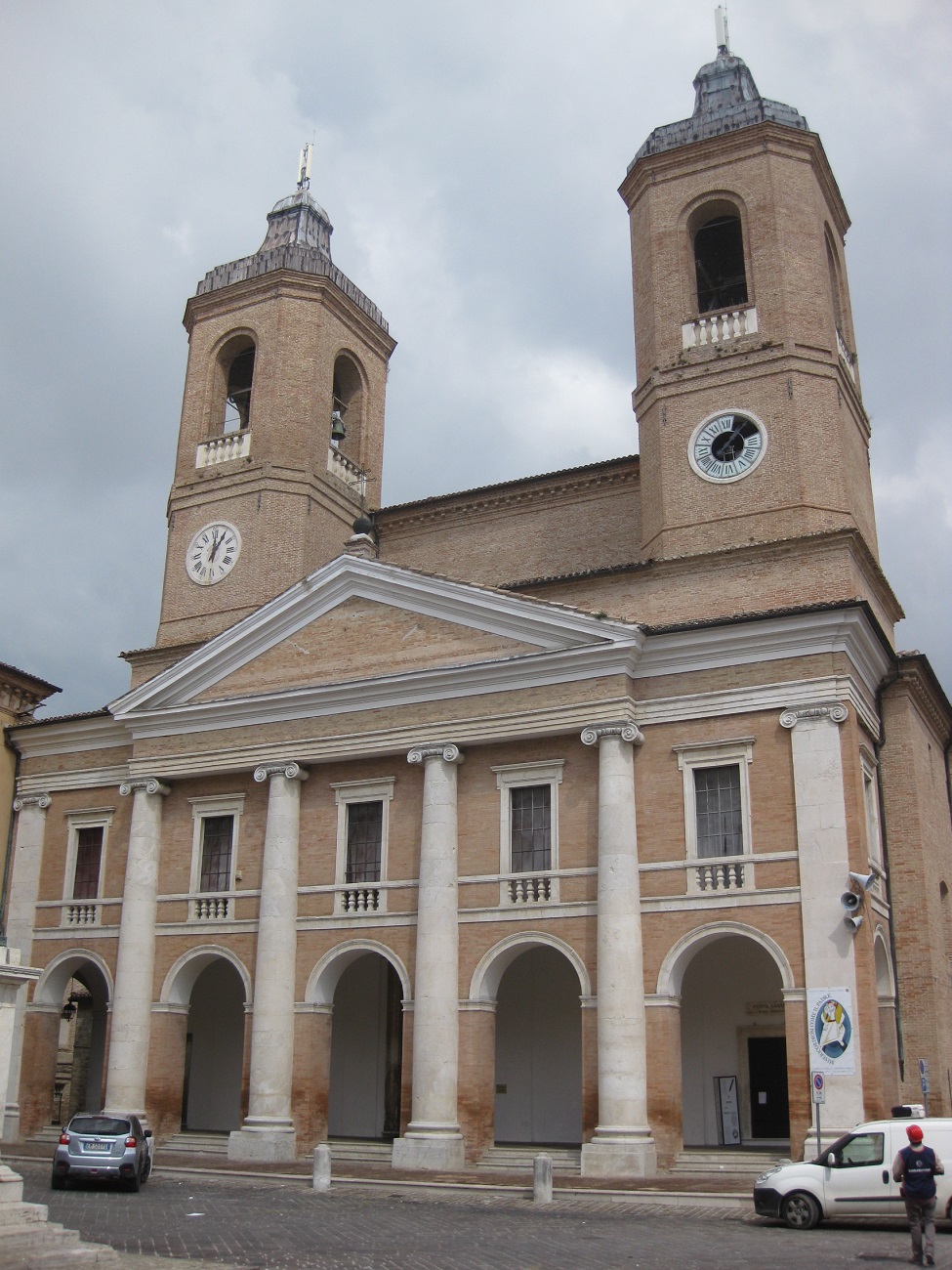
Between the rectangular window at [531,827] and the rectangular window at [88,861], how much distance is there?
1055 centimetres

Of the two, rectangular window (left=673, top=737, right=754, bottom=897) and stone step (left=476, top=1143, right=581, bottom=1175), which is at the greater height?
rectangular window (left=673, top=737, right=754, bottom=897)

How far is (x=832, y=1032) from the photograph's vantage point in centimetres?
1944

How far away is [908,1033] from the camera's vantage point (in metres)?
21.9

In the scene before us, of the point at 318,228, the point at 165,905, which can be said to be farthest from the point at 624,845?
the point at 318,228

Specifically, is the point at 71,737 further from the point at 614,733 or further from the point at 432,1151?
the point at 614,733

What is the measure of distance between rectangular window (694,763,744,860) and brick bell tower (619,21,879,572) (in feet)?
16.1

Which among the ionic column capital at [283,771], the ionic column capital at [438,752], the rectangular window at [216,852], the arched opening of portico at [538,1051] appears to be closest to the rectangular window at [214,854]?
the rectangular window at [216,852]

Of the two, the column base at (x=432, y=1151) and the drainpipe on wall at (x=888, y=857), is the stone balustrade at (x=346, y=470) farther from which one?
the column base at (x=432, y=1151)

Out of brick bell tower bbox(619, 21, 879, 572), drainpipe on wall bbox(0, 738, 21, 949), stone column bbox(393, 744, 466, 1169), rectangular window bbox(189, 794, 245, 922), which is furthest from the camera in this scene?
drainpipe on wall bbox(0, 738, 21, 949)

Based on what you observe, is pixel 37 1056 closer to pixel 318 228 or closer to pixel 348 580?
pixel 348 580

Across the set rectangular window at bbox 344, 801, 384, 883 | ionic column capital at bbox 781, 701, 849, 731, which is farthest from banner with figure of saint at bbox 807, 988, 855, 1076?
rectangular window at bbox 344, 801, 384, 883

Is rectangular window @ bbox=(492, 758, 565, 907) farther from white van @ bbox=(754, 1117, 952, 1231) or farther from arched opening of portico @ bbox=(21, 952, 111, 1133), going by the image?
arched opening of portico @ bbox=(21, 952, 111, 1133)

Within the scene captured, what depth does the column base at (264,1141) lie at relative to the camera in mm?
22688

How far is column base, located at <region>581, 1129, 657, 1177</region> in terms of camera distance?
64.7ft
